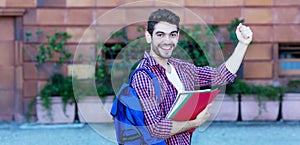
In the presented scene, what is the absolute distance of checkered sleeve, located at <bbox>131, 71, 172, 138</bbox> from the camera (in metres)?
2.49

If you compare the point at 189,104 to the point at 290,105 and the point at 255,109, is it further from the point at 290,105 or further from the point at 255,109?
the point at 290,105

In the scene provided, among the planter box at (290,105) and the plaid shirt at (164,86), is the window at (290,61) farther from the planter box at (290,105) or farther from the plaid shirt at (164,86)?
the plaid shirt at (164,86)

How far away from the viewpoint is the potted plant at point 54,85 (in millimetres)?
8914

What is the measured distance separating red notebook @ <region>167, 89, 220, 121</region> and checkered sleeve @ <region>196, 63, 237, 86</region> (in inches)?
9.8

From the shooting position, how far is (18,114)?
948 cm

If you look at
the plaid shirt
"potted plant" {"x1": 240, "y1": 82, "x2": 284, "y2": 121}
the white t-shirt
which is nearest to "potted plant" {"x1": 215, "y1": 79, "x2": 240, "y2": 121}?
"potted plant" {"x1": 240, "y1": 82, "x2": 284, "y2": 121}

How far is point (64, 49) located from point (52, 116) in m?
1.19

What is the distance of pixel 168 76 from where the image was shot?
267 centimetres

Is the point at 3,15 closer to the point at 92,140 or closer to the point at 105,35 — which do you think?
the point at 105,35

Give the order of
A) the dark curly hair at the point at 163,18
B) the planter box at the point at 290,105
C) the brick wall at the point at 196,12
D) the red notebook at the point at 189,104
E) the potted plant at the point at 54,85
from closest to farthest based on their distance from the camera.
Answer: the red notebook at the point at 189,104
the dark curly hair at the point at 163,18
the potted plant at the point at 54,85
the planter box at the point at 290,105
the brick wall at the point at 196,12

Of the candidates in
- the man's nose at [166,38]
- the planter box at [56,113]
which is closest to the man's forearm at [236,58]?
the man's nose at [166,38]

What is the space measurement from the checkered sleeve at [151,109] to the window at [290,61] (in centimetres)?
741

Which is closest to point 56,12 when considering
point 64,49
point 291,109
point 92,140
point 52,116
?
point 64,49

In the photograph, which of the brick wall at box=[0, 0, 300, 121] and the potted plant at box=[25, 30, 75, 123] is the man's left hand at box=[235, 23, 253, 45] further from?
the brick wall at box=[0, 0, 300, 121]
